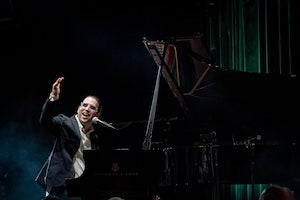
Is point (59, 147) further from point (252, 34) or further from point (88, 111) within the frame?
point (252, 34)

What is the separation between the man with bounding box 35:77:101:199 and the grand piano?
0.39 m

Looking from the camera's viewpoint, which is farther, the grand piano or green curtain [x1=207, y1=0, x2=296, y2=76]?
green curtain [x1=207, y1=0, x2=296, y2=76]

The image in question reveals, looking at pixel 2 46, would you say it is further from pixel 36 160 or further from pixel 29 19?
pixel 36 160

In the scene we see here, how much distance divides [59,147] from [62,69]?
3.96 m

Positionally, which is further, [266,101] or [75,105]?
[75,105]

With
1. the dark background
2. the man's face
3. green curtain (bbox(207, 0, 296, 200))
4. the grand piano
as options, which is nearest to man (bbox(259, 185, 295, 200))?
the grand piano

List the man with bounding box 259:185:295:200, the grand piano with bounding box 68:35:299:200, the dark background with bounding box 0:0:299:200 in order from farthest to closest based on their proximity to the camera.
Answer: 1. the dark background with bounding box 0:0:299:200
2. the grand piano with bounding box 68:35:299:200
3. the man with bounding box 259:185:295:200

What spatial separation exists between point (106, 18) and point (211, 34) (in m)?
2.48

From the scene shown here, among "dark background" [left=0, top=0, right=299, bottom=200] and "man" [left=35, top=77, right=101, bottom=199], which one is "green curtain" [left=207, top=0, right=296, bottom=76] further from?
"man" [left=35, top=77, right=101, bottom=199]

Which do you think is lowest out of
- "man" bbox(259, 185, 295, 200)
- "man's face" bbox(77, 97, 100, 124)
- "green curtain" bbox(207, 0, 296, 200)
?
"man" bbox(259, 185, 295, 200)

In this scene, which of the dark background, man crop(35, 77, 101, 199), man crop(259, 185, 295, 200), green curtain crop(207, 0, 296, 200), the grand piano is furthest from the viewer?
the dark background

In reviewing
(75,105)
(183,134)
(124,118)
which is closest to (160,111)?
(124,118)

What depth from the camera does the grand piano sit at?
5.45 m

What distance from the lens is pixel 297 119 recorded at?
19.1 feet
